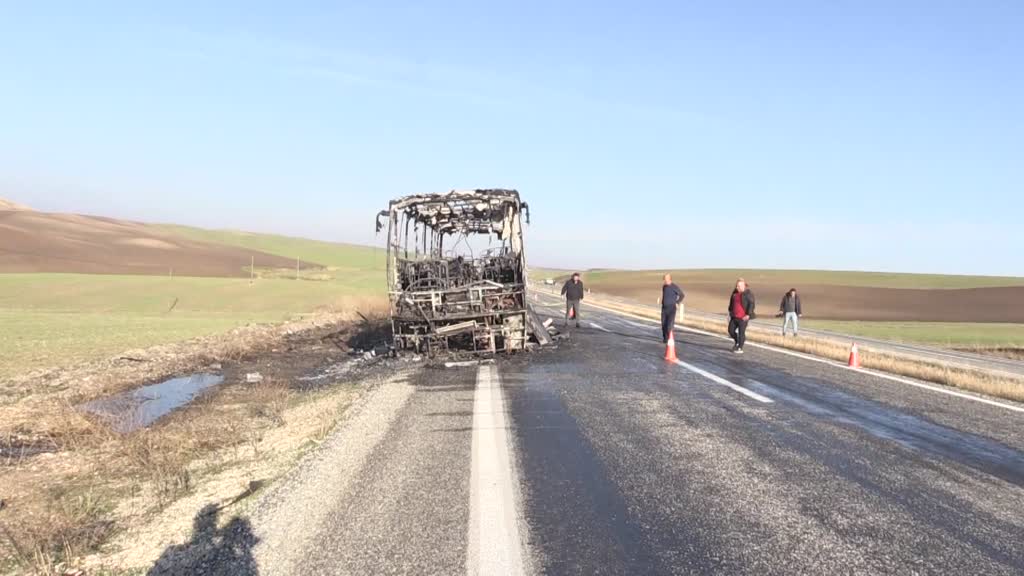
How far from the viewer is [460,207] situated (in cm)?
1460

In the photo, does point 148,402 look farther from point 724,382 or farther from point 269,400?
point 724,382

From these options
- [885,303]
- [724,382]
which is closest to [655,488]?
[724,382]

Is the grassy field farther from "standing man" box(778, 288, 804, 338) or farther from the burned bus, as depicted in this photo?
"standing man" box(778, 288, 804, 338)

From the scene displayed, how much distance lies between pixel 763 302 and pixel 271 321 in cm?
4518

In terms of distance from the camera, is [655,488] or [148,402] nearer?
Result: [655,488]

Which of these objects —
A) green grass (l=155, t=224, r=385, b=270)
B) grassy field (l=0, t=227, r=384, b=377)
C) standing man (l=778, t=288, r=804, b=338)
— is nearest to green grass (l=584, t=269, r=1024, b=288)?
green grass (l=155, t=224, r=385, b=270)

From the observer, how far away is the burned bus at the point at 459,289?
13172mm

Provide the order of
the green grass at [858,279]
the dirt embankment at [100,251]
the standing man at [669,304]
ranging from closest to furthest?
the standing man at [669,304] → the dirt embankment at [100,251] → the green grass at [858,279]

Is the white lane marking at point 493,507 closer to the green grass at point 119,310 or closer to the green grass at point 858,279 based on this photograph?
the green grass at point 119,310

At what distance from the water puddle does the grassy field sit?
257cm

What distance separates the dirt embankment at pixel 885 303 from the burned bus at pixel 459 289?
36083 mm

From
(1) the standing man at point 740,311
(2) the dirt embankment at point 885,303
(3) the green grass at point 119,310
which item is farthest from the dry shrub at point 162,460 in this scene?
(2) the dirt embankment at point 885,303

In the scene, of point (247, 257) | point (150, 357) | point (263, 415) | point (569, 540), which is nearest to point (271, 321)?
point (150, 357)

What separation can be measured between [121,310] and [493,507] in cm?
3263
